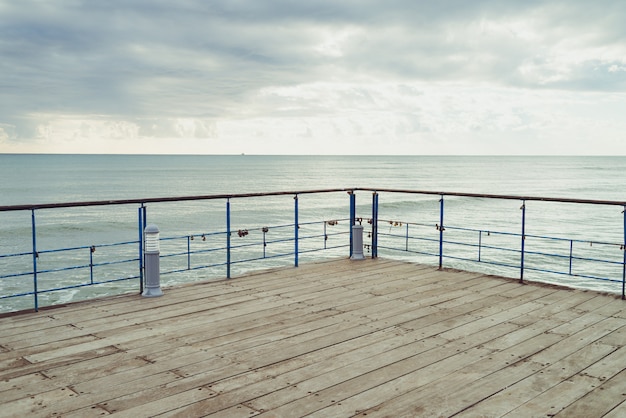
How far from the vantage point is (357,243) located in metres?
7.51

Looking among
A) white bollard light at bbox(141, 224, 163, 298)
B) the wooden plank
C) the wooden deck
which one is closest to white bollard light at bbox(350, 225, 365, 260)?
the wooden deck

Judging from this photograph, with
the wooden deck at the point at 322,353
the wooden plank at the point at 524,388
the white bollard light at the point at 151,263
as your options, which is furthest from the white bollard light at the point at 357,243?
the wooden plank at the point at 524,388

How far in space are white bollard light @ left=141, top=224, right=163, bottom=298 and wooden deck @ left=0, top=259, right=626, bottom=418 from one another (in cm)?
15

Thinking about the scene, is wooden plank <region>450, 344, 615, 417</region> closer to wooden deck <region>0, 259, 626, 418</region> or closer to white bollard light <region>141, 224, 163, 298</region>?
wooden deck <region>0, 259, 626, 418</region>

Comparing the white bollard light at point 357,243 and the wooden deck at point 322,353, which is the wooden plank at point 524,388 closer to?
the wooden deck at point 322,353

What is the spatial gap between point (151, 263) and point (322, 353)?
100 inches

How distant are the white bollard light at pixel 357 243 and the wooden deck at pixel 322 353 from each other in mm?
A: 1559

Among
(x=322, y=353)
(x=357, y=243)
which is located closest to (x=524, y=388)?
(x=322, y=353)

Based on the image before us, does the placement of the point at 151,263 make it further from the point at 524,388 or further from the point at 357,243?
the point at 524,388

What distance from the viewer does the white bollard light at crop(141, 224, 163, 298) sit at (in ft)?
18.0

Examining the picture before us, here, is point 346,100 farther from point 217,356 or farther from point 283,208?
point 217,356

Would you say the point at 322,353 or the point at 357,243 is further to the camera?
the point at 357,243

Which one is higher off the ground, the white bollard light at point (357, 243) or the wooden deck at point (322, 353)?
the white bollard light at point (357, 243)

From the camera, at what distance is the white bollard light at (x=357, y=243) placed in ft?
24.5
